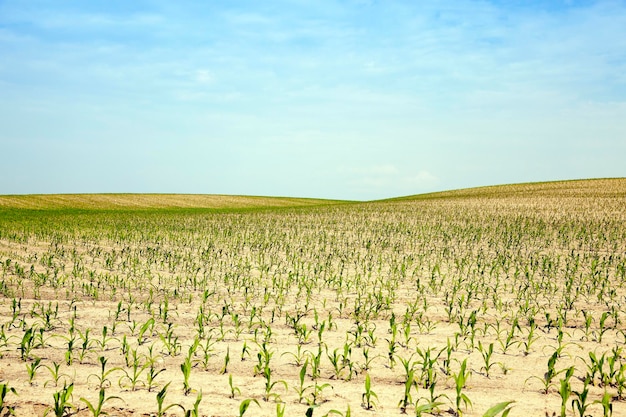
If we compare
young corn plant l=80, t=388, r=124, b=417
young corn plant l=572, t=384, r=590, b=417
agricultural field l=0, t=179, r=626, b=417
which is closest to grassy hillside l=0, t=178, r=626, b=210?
agricultural field l=0, t=179, r=626, b=417

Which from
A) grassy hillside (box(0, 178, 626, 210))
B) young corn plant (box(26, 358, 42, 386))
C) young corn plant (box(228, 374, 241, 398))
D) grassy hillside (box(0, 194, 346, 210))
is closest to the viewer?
young corn plant (box(228, 374, 241, 398))

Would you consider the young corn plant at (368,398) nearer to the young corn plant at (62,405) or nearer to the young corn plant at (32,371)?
the young corn plant at (62,405)

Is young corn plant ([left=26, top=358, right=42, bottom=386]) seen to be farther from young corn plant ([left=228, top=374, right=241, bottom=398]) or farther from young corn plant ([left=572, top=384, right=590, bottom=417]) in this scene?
young corn plant ([left=572, top=384, right=590, bottom=417])

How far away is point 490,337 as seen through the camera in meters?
7.35

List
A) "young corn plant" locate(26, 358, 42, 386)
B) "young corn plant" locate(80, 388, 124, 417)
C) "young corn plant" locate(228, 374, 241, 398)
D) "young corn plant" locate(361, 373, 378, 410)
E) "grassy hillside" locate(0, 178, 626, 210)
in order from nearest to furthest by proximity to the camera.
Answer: "young corn plant" locate(80, 388, 124, 417) → "young corn plant" locate(361, 373, 378, 410) → "young corn plant" locate(228, 374, 241, 398) → "young corn plant" locate(26, 358, 42, 386) → "grassy hillside" locate(0, 178, 626, 210)

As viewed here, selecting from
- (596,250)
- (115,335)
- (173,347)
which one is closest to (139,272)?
(115,335)

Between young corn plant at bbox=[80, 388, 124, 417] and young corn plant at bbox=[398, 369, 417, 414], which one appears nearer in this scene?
young corn plant at bbox=[80, 388, 124, 417]

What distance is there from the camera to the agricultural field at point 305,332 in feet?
16.2

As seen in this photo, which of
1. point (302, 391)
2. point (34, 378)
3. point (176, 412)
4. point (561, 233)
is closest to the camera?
point (176, 412)

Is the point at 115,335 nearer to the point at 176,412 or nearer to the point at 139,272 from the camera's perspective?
the point at 176,412

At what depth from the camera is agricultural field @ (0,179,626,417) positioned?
16.2 feet

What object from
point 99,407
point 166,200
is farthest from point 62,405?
point 166,200

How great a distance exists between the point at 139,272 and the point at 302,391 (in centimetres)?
876

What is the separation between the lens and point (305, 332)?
7109 millimetres
